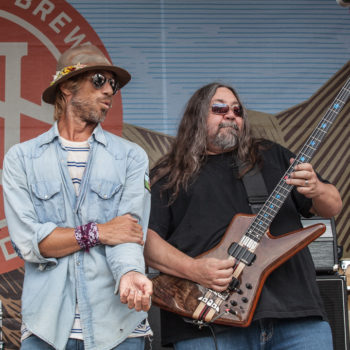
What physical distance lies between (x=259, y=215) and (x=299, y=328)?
0.47 metres

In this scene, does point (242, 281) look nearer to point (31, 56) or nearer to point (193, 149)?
point (193, 149)

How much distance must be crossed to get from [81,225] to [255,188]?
815mm

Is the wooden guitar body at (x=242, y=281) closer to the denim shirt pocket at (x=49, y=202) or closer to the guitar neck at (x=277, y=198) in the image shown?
the guitar neck at (x=277, y=198)

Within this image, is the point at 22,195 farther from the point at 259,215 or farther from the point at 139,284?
the point at 259,215

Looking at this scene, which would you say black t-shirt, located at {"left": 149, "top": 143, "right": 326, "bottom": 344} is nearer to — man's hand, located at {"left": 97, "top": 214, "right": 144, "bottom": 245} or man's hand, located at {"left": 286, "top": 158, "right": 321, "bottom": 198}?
man's hand, located at {"left": 286, "top": 158, "right": 321, "bottom": 198}

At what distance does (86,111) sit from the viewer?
7.86 ft

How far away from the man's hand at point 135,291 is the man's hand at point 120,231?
0.47ft

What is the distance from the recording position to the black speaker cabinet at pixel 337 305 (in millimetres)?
3408

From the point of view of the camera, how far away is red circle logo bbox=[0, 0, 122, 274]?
396 centimetres

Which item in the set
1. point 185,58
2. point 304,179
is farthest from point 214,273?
point 185,58

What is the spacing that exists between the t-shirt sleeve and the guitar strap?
14.4 inches

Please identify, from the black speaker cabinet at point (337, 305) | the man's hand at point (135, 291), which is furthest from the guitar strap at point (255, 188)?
the black speaker cabinet at point (337, 305)

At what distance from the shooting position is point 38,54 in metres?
4.03

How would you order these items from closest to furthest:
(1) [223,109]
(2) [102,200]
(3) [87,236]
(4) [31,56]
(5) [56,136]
Result: (3) [87,236] < (2) [102,200] < (5) [56,136] < (1) [223,109] < (4) [31,56]
